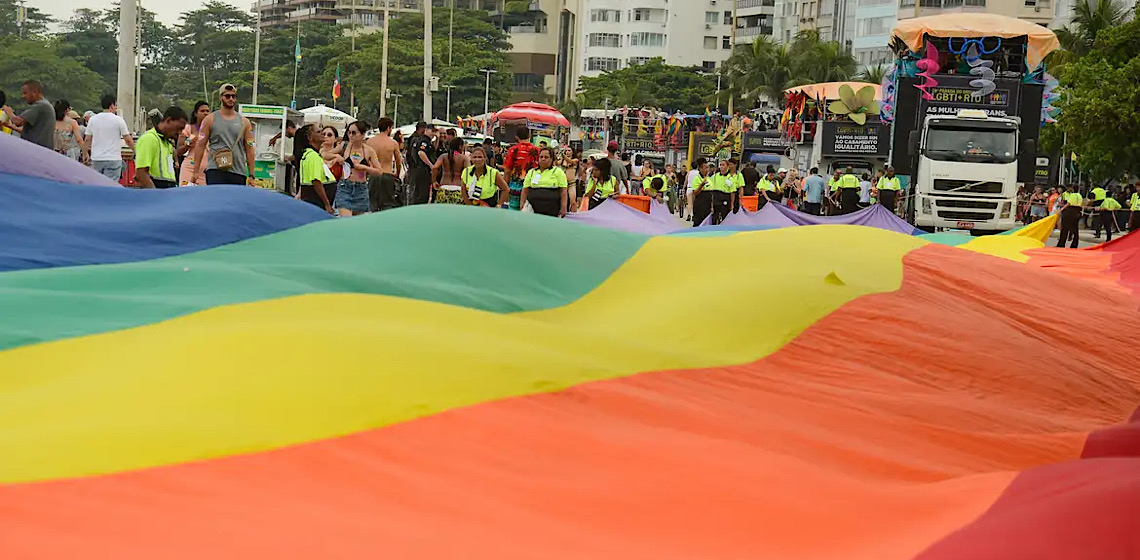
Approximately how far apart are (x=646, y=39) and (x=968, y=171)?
3711 inches

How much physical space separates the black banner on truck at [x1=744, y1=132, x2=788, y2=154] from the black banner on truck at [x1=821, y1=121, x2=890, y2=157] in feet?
32.6

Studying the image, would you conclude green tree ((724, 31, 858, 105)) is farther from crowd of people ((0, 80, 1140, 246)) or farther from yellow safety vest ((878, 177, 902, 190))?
crowd of people ((0, 80, 1140, 246))

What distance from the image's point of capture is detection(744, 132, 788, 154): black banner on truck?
1772 inches

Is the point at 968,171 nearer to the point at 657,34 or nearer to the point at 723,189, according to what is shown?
the point at 723,189

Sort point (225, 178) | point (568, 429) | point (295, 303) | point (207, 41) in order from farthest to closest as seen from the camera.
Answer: point (207, 41)
point (225, 178)
point (295, 303)
point (568, 429)

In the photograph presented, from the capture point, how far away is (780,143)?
44.7 m

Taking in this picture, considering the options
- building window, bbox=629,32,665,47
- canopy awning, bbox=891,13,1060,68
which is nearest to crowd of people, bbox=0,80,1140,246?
canopy awning, bbox=891,13,1060,68

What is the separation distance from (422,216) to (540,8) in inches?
5209

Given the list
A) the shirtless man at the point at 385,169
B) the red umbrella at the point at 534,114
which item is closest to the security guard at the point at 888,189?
the shirtless man at the point at 385,169

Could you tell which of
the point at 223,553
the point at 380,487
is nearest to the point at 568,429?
the point at 380,487

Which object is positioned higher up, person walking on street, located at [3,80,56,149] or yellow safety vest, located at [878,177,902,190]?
person walking on street, located at [3,80,56,149]

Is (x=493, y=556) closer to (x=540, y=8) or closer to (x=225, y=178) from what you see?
(x=225, y=178)

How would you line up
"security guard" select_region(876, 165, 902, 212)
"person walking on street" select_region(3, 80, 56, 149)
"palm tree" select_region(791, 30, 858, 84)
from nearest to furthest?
"person walking on street" select_region(3, 80, 56, 149), "security guard" select_region(876, 165, 902, 212), "palm tree" select_region(791, 30, 858, 84)

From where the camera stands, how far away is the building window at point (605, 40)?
12031cm
